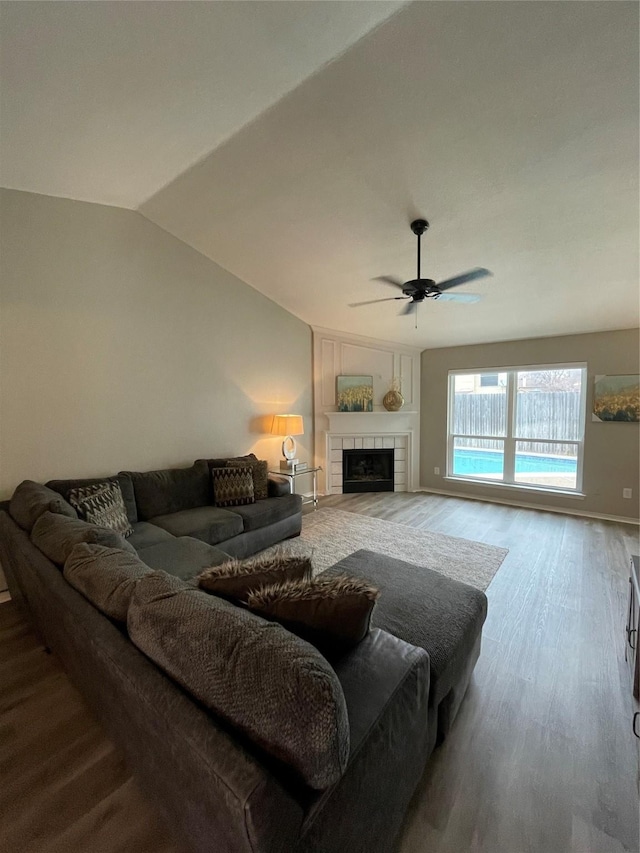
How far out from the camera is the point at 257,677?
2.64 ft

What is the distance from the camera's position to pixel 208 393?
13.4ft

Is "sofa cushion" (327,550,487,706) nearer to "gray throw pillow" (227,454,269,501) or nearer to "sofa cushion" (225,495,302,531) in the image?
"sofa cushion" (225,495,302,531)

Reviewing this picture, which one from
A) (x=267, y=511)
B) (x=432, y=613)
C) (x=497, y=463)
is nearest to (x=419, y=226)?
(x=432, y=613)

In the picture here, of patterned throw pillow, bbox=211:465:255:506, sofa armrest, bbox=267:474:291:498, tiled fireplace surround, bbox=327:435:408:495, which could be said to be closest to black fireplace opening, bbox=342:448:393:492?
tiled fireplace surround, bbox=327:435:408:495

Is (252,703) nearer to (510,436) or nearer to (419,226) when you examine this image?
(419,226)

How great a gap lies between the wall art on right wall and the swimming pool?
73 cm

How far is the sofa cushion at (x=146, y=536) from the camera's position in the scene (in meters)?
2.60

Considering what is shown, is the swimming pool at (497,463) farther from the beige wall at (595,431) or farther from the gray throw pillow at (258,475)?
the gray throw pillow at (258,475)

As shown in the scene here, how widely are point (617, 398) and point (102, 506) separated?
5672 mm

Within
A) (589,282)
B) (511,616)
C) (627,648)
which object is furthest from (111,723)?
(589,282)

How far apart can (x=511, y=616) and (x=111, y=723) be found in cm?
243

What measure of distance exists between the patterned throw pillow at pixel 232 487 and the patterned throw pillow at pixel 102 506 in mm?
882

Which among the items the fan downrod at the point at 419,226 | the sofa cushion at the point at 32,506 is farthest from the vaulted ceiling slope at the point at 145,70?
the sofa cushion at the point at 32,506

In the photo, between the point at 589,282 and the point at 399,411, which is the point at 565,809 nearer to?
the point at 589,282
